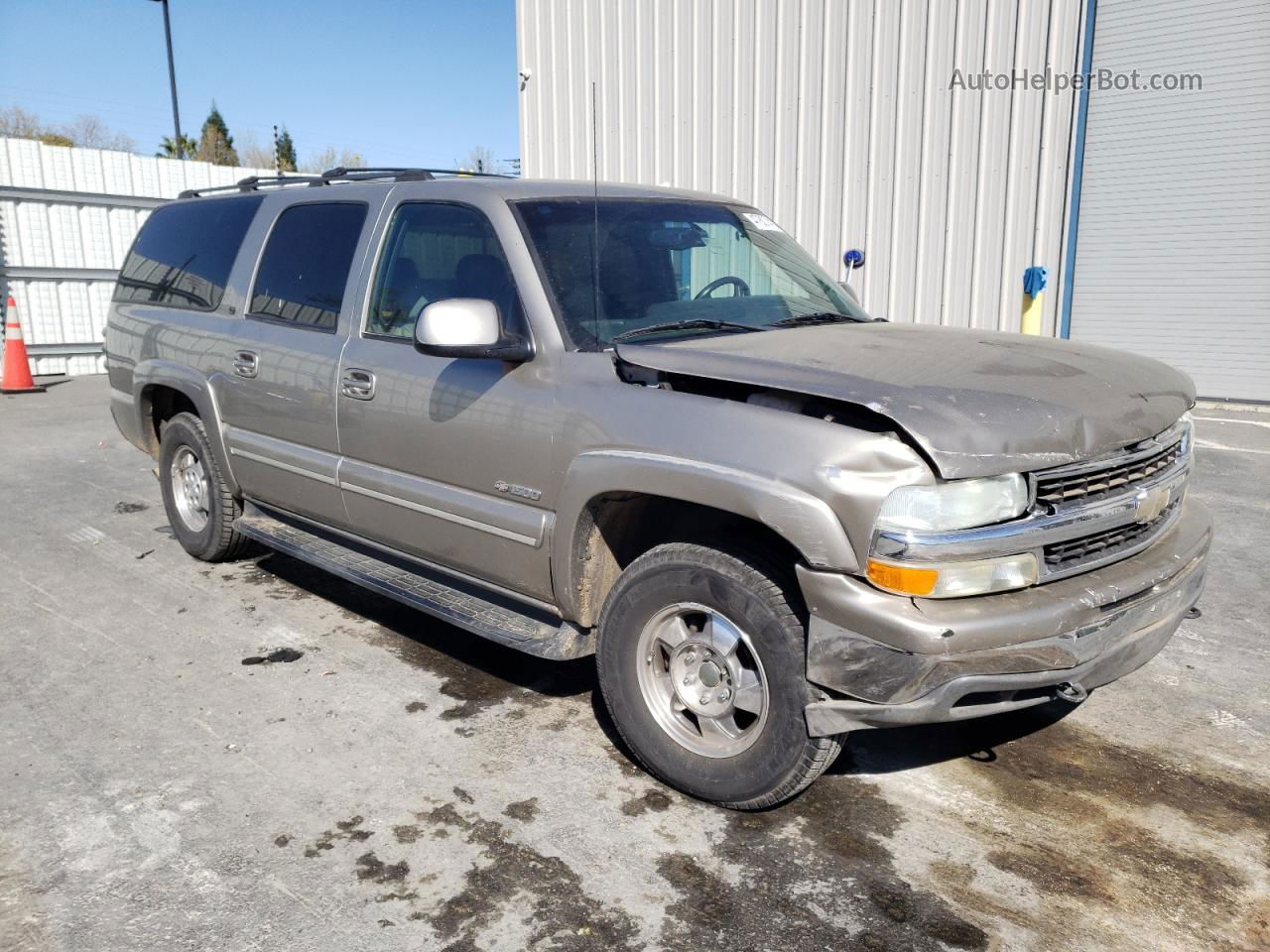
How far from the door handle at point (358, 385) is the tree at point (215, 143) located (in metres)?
54.0

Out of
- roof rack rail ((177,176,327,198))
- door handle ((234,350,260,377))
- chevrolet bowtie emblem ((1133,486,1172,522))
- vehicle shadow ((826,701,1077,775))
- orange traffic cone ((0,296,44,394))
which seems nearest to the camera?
chevrolet bowtie emblem ((1133,486,1172,522))

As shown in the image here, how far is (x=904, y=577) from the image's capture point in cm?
259

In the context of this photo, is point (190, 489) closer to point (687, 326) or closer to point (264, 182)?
point (264, 182)

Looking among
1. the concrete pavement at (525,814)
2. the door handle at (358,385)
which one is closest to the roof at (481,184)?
the door handle at (358,385)

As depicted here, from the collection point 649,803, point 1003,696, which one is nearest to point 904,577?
point 1003,696

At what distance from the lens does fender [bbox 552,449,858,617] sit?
8.67 ft

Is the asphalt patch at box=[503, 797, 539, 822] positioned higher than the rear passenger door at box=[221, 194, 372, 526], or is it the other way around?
the rear passenger door at box=[221, 194, 372, 526]

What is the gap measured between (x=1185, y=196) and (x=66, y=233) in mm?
14540

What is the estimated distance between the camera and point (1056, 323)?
10.8 metres

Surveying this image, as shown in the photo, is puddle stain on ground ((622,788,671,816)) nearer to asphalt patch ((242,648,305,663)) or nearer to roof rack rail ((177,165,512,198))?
asphalt patch ((242,648,305,663))

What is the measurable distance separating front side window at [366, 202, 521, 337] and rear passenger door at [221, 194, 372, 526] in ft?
0.69

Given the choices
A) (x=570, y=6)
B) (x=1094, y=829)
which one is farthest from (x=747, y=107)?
(x=1094, y=829)

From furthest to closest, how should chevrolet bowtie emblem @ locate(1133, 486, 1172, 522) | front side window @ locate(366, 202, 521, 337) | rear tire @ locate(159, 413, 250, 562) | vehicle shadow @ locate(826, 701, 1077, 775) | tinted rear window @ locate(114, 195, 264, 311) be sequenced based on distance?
rear tire @ locate(159, 413, 250, 562) → tinted rear window @ locate(114, 195, 264, 311) → front side window @ locate(366, 202, 521, 337) → vehicle shadow @ locate(826, 701, 1077, 775) → chevrolet bowtie emblem @ locate(1133, 486, 1172, 522)

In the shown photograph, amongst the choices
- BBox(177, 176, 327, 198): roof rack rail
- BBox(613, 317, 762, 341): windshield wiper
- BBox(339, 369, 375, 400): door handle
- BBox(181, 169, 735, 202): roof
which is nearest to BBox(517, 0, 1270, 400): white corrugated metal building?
BBox(177, 176, 327, 198): roof rack rail
